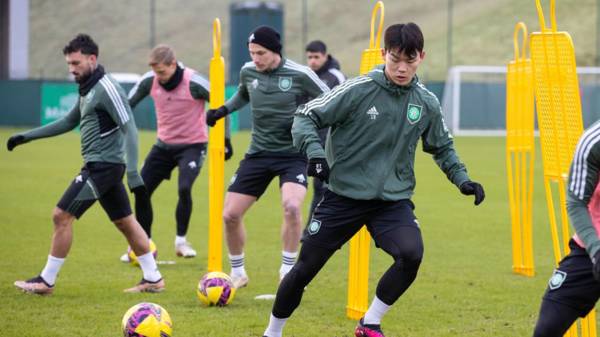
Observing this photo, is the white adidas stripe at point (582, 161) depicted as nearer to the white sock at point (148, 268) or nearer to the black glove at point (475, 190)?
the black glove at point (475, 190)

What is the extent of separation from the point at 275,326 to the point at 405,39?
1.99 meters

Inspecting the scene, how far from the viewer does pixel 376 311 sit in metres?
6.54

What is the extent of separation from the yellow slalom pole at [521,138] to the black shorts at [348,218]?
3.37m

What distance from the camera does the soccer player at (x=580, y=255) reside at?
4.68 meters

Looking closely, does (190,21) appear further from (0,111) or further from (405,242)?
(405,242)

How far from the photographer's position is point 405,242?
6.24 m

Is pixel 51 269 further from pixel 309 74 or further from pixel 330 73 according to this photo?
pixel 330 73

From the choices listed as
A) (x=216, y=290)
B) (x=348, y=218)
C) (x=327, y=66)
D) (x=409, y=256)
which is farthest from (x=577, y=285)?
(x=327, y=66)

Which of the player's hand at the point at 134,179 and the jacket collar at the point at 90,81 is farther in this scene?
the player's hand at the point at 134,179

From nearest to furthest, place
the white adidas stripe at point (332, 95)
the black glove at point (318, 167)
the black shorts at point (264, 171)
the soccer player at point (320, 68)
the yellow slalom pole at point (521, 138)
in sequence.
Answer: the black glove at point (318, 167) < the white adidas stripe at point (332, 95) < the black shorts at point (264, 171) < the yellow slalom pole at point (521, 138) < the soccer player at point (320, 68)

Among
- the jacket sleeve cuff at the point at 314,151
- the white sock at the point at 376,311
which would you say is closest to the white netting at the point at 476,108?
the white sock at the point at 376,311

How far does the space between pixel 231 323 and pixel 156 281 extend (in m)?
1.49

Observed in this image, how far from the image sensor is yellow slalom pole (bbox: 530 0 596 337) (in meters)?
6.06

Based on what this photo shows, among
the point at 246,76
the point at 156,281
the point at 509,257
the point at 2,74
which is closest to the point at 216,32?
the point at 246,76
